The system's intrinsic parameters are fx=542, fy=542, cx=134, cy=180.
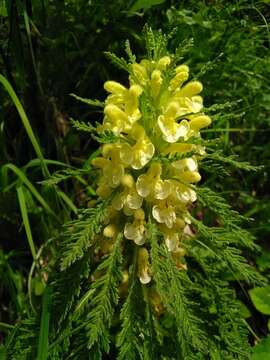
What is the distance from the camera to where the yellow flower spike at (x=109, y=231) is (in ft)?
4.56

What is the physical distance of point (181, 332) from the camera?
129 cm

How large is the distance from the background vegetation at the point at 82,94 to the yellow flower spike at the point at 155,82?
2.05 ft

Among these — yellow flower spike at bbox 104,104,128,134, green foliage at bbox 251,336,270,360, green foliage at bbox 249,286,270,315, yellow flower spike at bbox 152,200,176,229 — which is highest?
yellow flower spike at bbox 104,104,128,134

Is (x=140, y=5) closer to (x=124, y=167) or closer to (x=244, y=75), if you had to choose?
(x=244, y=75)

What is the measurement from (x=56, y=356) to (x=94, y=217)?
0.37m

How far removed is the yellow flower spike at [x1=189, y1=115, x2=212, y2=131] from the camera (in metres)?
1.37

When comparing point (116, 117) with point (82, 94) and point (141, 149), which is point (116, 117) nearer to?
point (141, 149)

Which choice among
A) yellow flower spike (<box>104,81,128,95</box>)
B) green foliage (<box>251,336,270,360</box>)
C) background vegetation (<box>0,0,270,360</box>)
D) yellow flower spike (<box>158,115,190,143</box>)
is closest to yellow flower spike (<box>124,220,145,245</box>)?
yellow flower spike (<box>158,115,190,143</box>)

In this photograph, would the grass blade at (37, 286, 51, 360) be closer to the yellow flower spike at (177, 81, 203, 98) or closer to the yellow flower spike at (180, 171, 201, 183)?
the yellow flower spike at (180, 171, 201, 183)

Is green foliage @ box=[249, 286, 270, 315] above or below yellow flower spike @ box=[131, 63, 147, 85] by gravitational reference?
below

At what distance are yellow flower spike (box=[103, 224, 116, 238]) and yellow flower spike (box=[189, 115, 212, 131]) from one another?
1.09 ft

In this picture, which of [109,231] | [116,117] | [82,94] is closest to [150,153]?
[116,117]

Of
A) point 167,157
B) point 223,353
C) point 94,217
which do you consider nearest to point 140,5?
point 167,157

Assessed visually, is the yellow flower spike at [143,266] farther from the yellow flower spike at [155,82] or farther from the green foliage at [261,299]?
the green foliage at [261,299]
